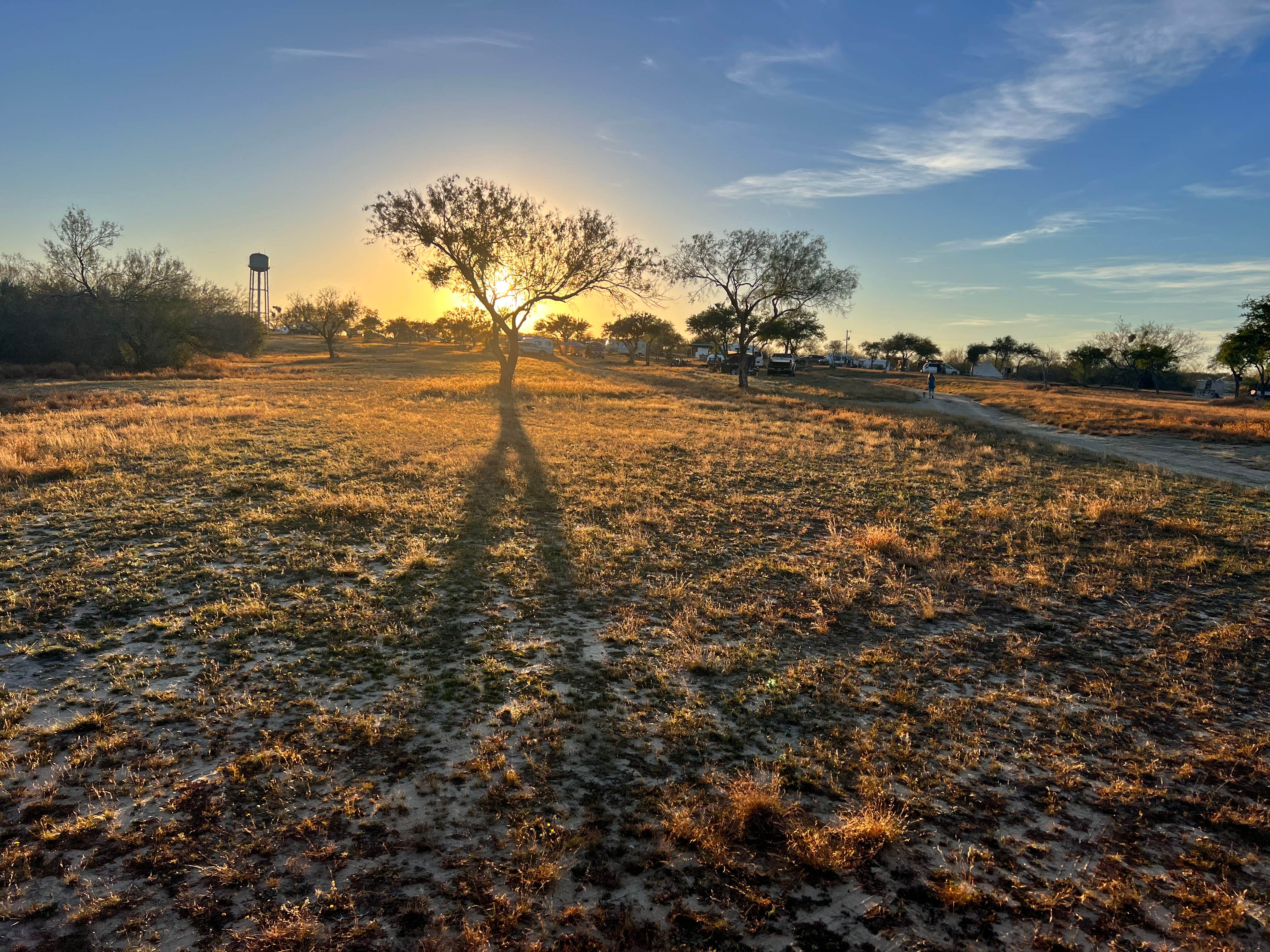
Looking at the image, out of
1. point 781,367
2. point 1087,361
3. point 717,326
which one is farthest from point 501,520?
point 1087,361

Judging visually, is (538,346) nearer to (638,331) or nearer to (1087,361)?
(638,331)

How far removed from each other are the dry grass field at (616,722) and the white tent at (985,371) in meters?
109

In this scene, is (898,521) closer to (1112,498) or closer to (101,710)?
(1112,498)

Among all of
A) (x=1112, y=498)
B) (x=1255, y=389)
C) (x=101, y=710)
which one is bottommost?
(x=101, y=710)

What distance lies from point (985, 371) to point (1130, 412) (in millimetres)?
84625

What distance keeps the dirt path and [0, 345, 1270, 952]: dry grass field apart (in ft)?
21.8

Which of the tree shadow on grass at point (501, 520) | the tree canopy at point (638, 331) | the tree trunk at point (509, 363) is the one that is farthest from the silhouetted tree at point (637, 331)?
the tree shadow on grass at point (501, 520)

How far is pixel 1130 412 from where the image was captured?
33188mm

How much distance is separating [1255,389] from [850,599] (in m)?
95.5

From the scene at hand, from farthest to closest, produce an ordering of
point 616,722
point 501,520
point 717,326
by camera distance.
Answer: point 717,326
point 501,520
point 616,722

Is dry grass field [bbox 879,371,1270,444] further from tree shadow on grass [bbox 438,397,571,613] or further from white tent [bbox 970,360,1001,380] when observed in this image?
white tent [bbox 970,360,1001,380]

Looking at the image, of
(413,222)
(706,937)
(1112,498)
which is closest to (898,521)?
(1112,498)

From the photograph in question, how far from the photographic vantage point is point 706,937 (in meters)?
2.76

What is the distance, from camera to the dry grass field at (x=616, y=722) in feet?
9.50
